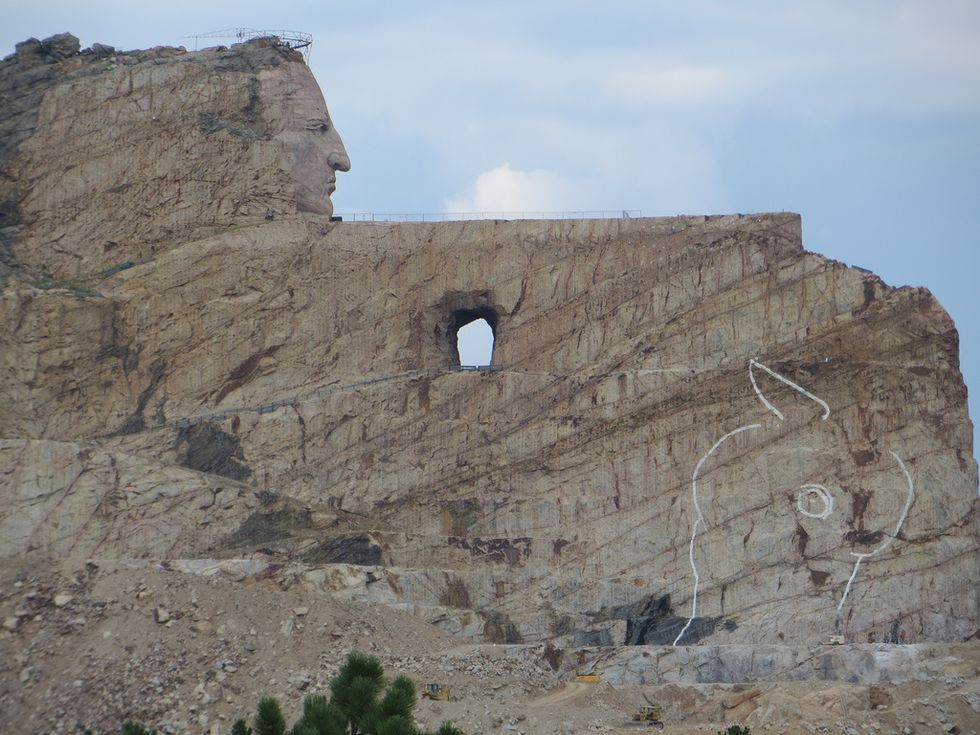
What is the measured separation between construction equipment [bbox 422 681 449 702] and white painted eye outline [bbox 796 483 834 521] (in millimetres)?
8074

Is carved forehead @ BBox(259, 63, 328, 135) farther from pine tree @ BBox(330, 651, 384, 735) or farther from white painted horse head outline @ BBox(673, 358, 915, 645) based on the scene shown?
pine tree @ BBox(330, 651, 384, 735)

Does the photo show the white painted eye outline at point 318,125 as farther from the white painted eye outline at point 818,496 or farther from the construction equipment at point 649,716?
the construction equipment at point 649,716

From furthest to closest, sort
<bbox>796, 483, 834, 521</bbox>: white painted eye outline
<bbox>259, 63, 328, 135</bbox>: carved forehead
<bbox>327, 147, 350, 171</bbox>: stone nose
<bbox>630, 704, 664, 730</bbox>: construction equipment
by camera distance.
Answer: <bbox>327, 147, 350, 171</bbox>: stone nose → <bbox>259, 63, 328, 135</bbox>: carved forehead → <bbox>796, 483, 834, 521</bbox>: white painted eye outline → <bbox>630, 704, 664, 730</bbox>: construction equipment

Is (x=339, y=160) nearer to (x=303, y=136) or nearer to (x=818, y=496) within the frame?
(x=303, y=136)

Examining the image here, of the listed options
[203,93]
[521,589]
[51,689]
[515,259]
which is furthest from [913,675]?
[203,93]

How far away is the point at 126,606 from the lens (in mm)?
46281

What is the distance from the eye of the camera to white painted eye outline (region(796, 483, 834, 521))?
159 ft

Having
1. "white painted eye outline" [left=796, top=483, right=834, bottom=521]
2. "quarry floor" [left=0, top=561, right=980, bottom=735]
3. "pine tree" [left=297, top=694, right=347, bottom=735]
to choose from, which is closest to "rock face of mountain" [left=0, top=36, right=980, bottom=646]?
"white painted eye outline" [left=796, top=483, right=834, bottom=521]

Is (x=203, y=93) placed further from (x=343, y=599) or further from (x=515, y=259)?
(x=343, y=599)

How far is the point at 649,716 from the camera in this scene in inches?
1778

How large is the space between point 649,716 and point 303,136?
47.1ft

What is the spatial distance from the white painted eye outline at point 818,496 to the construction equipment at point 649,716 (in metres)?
5.23

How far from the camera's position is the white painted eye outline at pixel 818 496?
159 ft

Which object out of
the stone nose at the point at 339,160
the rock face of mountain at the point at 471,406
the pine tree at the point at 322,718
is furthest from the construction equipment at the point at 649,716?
the stone nose at the point at 339,160
